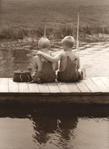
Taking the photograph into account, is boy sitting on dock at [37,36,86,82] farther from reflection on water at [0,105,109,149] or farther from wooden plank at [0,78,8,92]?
wooden plank at [0,78,8,92]

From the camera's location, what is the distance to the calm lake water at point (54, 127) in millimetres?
4641

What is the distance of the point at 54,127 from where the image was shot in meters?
5.14

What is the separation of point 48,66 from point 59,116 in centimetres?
92

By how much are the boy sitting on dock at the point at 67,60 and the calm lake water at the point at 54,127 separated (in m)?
0.57

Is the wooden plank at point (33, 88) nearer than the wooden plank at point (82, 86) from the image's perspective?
Yes

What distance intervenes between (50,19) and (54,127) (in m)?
8.01

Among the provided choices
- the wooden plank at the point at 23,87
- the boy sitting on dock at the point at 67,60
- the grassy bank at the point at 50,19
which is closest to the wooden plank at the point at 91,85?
the boy sitting on dock at the point at 67,60

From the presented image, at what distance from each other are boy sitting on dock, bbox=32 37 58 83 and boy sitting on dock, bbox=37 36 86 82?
0.10m

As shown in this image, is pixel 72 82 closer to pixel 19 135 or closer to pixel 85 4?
pixel 19 135

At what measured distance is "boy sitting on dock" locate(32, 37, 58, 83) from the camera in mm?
5875

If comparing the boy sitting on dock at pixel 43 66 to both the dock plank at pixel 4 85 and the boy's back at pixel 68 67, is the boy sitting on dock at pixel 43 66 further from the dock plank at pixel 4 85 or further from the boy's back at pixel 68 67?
the dock plank at pixel 4 85

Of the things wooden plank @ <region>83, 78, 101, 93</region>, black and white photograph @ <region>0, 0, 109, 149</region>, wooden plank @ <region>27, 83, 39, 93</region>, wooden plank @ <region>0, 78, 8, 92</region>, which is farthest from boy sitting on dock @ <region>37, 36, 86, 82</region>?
wooden plank @ <region>0, 78, 8, 92</region>

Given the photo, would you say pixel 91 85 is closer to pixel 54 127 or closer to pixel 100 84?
pixel 100 84

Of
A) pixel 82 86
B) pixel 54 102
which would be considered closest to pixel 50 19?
pixel 82 86
